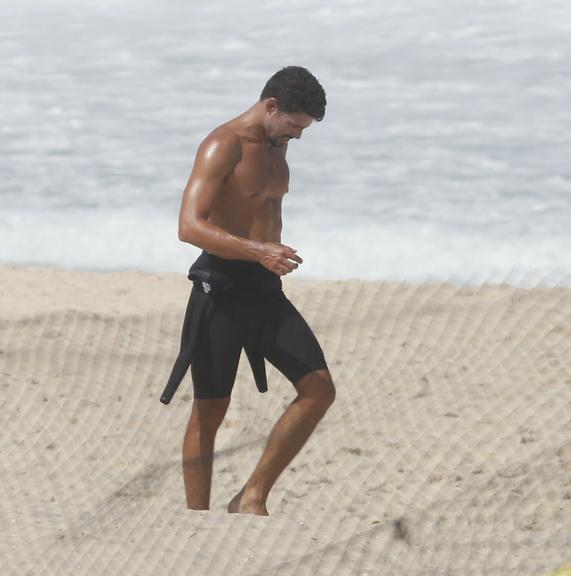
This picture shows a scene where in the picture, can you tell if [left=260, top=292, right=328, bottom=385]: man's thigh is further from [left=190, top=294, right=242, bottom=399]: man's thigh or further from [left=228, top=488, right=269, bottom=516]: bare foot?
[left=228, top=488, right=269, bottom=516]: bare foot

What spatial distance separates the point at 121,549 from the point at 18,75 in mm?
12614

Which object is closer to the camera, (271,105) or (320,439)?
(271,105)

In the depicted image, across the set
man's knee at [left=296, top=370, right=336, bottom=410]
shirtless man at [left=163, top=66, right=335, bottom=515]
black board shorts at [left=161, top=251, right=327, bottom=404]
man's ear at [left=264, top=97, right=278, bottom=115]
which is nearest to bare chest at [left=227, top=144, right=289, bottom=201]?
shirtless man at [left=163, top=66, right=335, bottom=515]

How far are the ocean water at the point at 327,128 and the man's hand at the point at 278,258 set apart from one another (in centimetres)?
367

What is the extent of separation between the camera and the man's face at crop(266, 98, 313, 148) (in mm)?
3822

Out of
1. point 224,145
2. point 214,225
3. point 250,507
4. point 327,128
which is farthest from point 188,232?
point 327,128

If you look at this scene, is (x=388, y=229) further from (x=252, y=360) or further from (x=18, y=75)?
(x=18, y=75)

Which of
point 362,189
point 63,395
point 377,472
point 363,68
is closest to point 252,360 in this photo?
point 377,472

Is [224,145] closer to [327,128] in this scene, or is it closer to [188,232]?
[188,232]

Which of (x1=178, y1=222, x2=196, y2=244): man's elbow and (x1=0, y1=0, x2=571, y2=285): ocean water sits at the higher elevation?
(x1=178, y1=222, x2=196, y2=244): man's elbow

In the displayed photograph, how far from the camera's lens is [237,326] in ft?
13.1

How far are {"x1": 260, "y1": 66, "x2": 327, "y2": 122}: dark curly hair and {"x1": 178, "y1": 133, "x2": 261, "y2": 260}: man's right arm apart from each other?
7.0 inches

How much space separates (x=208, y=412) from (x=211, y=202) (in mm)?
723

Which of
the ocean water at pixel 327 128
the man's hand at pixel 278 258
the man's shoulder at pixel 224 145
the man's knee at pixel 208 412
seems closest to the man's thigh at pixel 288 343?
the man's knee at pixel 208 412
